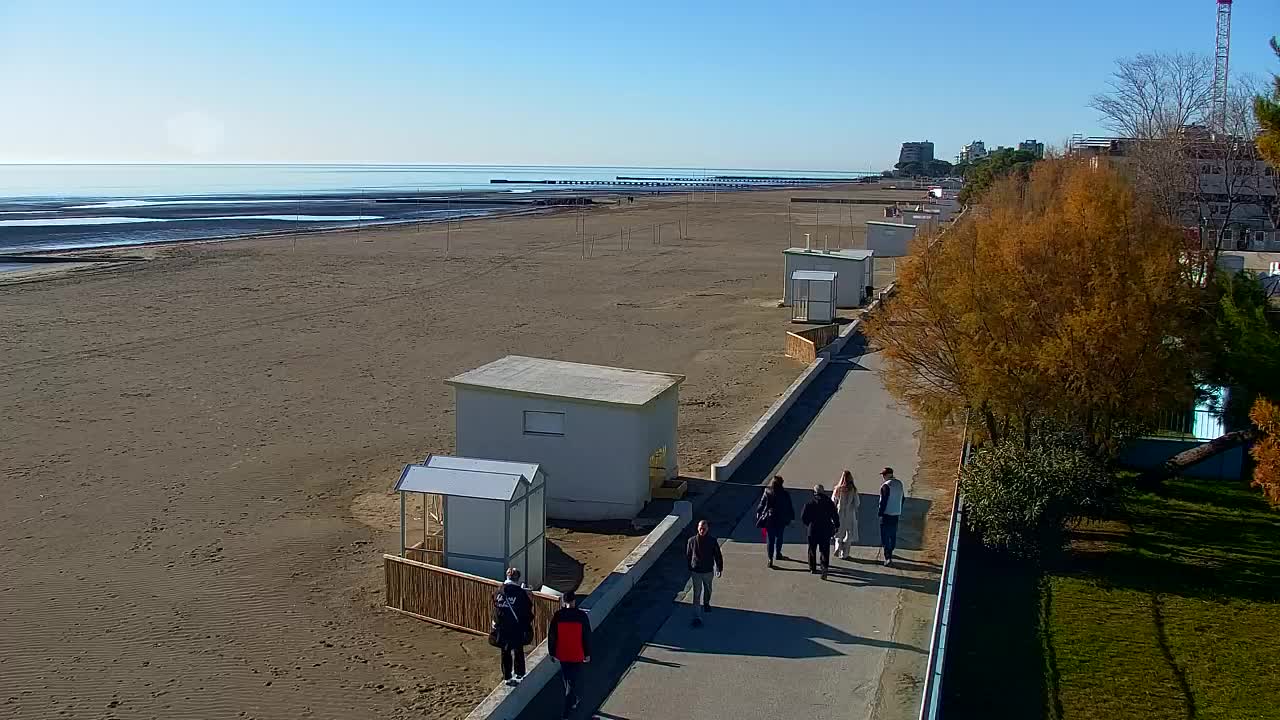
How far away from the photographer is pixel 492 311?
3959cm

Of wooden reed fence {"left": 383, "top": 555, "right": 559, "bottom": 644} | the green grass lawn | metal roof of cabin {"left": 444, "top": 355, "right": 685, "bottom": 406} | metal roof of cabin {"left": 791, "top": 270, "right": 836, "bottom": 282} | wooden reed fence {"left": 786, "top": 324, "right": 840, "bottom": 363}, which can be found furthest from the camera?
metal roof of cabin {"left": 791, "top": 270, "right": 836, "bottom": 282}

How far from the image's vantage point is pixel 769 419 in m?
21.0

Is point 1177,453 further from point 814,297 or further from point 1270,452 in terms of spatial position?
point 814,297

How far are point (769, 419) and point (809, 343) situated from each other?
8.57 meters

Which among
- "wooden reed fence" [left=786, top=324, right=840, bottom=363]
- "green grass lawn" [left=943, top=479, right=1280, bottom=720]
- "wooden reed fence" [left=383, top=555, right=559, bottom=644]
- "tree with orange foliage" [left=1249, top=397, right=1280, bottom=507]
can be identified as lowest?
"green grass lawn" [left=943, top=479, right=1280, bottom=720]

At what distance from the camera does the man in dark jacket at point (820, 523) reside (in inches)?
528

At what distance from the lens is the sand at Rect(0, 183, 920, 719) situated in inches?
469

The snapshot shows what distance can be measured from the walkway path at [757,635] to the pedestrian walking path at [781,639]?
1 centimetres

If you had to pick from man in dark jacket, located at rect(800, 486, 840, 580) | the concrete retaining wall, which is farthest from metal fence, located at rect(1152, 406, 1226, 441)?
man in dark jacket, located at rect(800, 486, 840, 580)

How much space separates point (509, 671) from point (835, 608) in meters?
3.99

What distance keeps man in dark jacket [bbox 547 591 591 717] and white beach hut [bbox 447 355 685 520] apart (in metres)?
6.32

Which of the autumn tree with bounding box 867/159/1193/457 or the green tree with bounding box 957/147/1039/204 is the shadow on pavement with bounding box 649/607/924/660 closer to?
the autumn tree with bounding box 867/159/1193/457

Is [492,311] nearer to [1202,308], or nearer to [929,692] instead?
[1202,308]

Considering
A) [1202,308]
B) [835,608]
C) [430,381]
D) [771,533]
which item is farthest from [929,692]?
[430,381]
